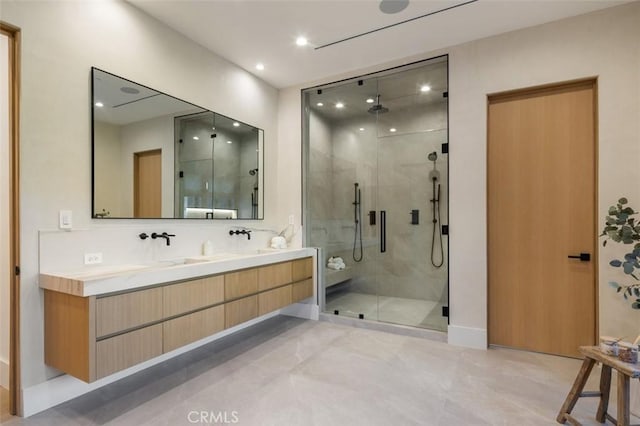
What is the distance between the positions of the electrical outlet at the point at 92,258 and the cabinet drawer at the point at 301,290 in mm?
2012

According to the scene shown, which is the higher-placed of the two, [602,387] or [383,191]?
[383,191]

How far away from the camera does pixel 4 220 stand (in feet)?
7.81

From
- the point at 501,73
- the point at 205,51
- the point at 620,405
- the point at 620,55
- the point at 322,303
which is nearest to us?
the point at 620,405

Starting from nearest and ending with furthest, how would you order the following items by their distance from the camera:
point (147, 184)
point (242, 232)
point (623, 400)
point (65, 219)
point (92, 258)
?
point (623, 400) < point (65, 219) < point (92, 258) < point (147, 184) < point (242, 232)

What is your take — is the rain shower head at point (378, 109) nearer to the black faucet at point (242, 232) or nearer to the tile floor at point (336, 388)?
the black faucet at point (242, 232)

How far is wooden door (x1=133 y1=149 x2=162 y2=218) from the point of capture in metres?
2.85

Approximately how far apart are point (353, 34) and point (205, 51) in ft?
5.12

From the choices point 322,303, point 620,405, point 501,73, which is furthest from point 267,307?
point 501,73

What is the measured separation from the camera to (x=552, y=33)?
120 inches

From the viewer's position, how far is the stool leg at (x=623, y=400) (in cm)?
179

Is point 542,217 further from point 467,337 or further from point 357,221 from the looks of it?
point 357,221

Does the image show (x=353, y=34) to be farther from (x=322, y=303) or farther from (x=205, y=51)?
(x=322, y=303)

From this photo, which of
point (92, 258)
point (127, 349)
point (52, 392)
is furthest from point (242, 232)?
point (52, 392)

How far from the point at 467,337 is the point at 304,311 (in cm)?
197
